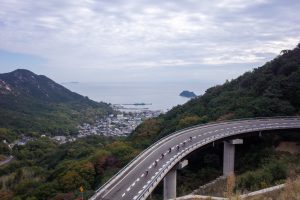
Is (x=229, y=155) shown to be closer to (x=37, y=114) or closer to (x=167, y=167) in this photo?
(x=167, y=167)

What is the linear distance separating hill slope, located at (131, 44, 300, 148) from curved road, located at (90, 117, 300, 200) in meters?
3.51

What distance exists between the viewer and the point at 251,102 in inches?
1866

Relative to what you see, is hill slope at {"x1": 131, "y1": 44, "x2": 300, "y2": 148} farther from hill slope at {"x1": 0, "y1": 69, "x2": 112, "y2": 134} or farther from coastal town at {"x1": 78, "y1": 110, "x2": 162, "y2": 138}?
hill slope at {"x1": 0, "y1": 69, "x2": 112, "y2": 134}

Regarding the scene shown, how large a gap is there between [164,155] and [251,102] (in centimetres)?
2115

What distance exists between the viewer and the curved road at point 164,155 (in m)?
22.5

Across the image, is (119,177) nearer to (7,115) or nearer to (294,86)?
(294,86)

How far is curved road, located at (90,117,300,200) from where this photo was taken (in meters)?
22.5

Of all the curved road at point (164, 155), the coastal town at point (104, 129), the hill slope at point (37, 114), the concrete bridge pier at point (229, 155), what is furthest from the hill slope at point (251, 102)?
the hill slope at point (37, 114)

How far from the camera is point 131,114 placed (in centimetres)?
18500

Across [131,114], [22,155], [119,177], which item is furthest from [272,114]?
[131,114]

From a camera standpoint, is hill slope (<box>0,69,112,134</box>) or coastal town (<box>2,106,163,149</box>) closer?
coastal town (<box>2,106,163,149</box>)

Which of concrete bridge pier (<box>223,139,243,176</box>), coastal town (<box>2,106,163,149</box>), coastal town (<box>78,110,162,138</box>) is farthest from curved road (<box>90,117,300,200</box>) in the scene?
coastal town (<box>78,110,162,138</box>)

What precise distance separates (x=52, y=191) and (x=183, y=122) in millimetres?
24232

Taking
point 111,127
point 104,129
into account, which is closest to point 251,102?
point 104,129
